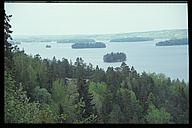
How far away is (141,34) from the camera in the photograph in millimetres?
2195

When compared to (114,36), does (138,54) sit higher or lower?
lower

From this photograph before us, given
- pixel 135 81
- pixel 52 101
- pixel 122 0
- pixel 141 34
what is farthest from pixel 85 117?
pixel 122 0

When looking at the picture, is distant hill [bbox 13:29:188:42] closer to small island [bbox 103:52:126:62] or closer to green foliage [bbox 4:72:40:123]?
small island [bbox 103:52:126:62]

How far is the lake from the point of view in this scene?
2129mm

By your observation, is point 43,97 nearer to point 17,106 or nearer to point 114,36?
point 17,106

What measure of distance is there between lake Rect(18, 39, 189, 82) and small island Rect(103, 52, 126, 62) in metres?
0.02

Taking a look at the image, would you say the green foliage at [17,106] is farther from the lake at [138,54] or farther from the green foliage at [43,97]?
the lake at [138,54]

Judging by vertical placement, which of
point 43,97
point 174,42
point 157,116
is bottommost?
point 157,116

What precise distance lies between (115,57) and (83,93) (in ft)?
1.12

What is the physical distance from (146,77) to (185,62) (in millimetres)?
288

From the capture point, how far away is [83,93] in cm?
216

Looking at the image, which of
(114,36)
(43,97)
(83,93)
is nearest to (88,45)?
(114,36)

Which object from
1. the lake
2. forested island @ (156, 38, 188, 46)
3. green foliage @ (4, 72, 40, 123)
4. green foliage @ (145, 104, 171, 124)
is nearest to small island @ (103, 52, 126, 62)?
the lake

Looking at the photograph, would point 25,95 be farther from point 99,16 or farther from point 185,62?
point 185,62
